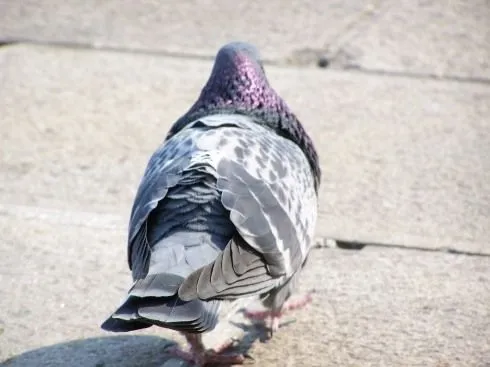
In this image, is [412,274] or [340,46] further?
[340,46]

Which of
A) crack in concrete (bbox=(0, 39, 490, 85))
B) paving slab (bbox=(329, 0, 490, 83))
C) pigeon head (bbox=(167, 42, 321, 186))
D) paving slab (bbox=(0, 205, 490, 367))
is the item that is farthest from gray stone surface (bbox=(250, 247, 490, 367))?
paving slab (bbox=(329, 0, 490, 83))

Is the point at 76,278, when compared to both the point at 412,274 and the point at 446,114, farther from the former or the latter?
the point at 446,114

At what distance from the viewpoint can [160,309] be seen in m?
3.40

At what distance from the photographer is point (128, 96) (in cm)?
673

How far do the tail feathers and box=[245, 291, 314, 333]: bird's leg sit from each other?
84 cm

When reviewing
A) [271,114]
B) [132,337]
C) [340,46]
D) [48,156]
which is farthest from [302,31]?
[132,337]

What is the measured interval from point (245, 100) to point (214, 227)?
3.54 feet

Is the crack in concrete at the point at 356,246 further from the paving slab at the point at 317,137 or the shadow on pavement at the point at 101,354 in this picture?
the shadow on pavement at the point at 101,354

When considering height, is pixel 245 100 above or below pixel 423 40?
above

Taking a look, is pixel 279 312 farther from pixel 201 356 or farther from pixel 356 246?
pixel 356 246

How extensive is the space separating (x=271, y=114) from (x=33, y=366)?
141cm

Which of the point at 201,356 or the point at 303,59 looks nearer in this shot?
the point at 201,356

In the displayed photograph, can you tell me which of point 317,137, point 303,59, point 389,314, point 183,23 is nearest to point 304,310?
point 389,314

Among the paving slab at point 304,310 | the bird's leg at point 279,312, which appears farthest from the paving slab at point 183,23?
the bird's leg at point 279,312
